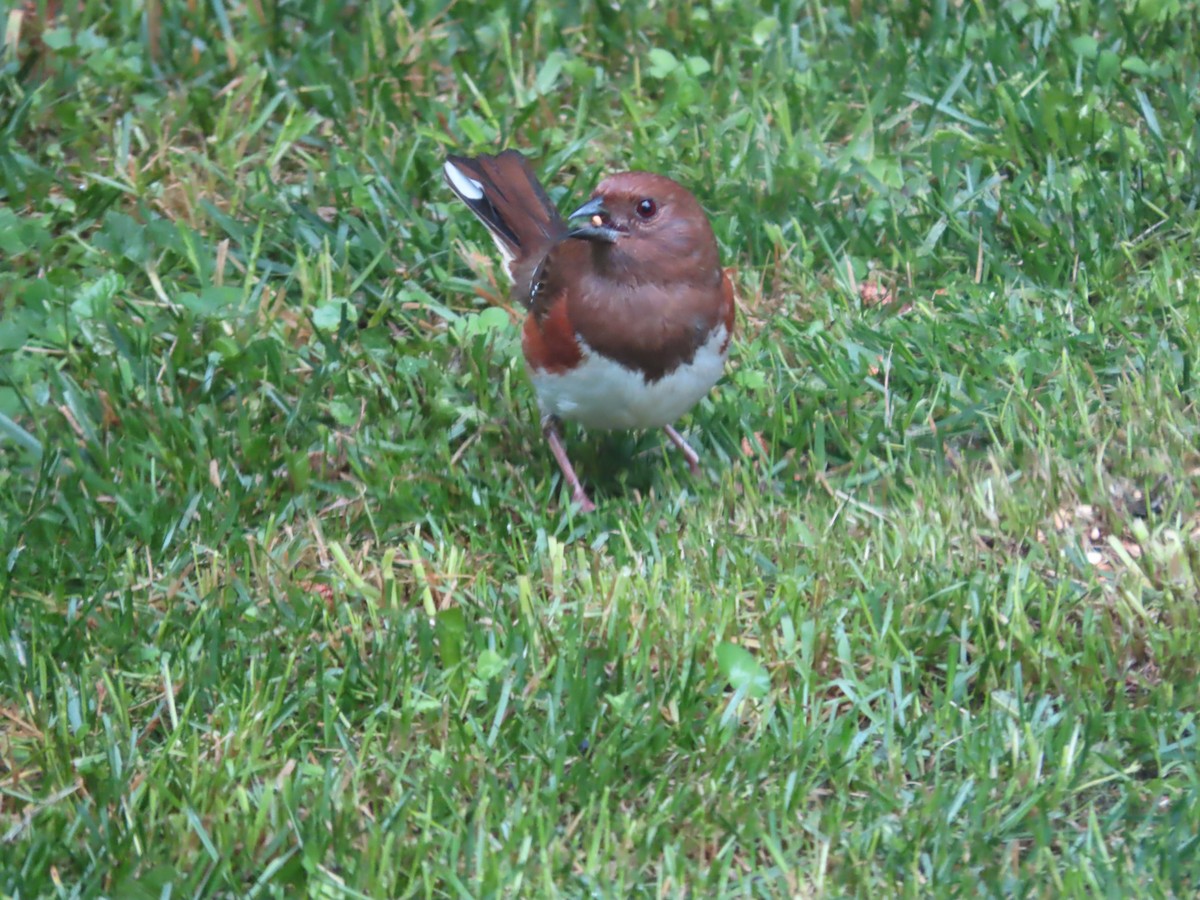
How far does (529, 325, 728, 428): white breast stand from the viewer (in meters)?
4.09

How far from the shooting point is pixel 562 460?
4.39m

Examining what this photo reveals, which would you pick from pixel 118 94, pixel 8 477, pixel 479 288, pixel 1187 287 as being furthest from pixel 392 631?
pixel 118 94

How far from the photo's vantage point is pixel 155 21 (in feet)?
19.9

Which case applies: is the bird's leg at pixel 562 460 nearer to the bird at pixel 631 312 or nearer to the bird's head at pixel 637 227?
the bird at pixel 631 312

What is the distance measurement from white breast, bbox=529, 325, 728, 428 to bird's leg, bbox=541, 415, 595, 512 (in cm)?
16

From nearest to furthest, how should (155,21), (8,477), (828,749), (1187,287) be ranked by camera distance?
(828,749), (8,477), (1187,287), (155,21)

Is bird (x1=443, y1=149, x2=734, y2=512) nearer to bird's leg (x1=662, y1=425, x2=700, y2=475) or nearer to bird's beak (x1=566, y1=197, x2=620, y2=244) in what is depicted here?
bird's beak (x1=566, y1=197, x2=620, y2=244)

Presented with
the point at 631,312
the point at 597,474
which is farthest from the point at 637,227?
the point at 597,474

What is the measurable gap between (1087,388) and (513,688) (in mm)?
1849

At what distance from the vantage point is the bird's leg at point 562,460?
4277 millimetres

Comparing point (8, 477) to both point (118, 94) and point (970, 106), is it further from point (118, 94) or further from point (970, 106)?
point (970, 106)

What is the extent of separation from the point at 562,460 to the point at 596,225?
2.17 ft

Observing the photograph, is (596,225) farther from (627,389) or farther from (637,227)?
(627,389)

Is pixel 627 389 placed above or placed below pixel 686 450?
above
